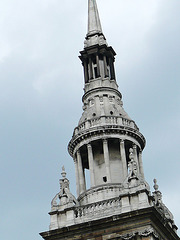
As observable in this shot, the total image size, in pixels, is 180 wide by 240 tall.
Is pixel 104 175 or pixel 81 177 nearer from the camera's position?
pixel 104 175

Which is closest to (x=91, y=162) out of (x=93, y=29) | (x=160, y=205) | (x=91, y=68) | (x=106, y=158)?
(x=106, y=158)

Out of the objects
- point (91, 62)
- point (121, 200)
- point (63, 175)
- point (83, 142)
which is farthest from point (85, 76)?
point (121, 200)

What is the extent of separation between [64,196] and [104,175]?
173 inches

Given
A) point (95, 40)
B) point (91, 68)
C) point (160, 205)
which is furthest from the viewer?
point (95, 40)

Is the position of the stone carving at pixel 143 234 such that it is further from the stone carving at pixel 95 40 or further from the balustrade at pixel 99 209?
the stone carving at pixel 95 40

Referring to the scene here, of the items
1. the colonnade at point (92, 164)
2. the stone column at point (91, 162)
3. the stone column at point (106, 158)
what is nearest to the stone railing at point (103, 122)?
the colonnade at point (92, 164)

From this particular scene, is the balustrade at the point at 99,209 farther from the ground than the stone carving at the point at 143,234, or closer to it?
farther from the ground

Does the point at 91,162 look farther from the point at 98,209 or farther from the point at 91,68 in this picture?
the point at 91,68

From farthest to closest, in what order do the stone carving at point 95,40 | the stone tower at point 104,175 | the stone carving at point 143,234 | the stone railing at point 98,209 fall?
the stone carving at point 95,40, the stone railing at point 98,209, the stone tower at point 104,175, the stone carving at point 143,234

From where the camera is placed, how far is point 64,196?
156 feet

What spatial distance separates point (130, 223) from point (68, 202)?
5.93 m

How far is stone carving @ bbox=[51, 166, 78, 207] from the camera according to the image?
4694 centimetres

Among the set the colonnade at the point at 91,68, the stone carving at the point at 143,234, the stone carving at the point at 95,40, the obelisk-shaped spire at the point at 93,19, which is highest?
the obelisk-shaped spire at the point at 93,19

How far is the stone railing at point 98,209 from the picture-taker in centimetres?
4494
